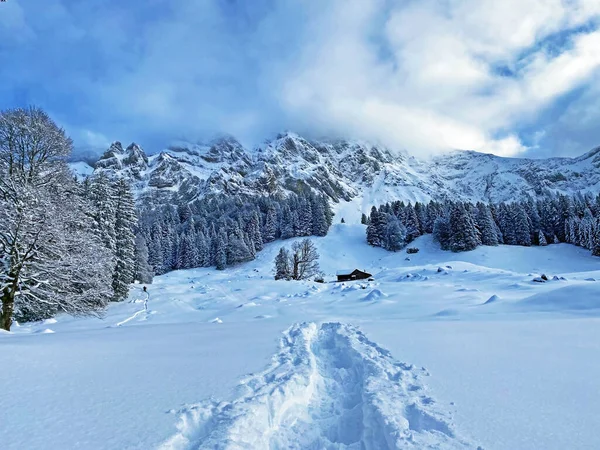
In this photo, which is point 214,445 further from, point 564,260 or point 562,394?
point 564,260

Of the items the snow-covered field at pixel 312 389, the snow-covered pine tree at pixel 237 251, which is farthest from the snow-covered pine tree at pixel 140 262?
the snow-covered field at pixel 312 389

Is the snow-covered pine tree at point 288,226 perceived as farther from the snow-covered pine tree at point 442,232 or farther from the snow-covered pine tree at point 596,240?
the snow-covered pine tree at point 596,240

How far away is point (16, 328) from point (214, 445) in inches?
529

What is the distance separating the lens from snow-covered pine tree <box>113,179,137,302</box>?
24266 mm

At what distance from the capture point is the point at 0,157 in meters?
11.3

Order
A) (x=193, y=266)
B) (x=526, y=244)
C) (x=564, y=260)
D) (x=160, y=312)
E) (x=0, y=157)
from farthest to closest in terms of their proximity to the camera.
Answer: (x=193, y=266) < (x=526, y=244) < (x=564, y=260) < (x=160, y=312) < (x=0, y=157)

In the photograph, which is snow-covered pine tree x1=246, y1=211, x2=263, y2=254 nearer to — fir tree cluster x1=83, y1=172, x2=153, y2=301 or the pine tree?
the pine tree

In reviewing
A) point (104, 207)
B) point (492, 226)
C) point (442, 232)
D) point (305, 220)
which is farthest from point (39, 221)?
point (305, 220)

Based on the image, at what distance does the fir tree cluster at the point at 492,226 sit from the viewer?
63.4 metres

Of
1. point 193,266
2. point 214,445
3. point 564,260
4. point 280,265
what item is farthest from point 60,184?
point 564,260

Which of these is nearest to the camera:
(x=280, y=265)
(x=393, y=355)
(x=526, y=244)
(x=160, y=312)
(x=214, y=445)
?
(x=214, y=445)

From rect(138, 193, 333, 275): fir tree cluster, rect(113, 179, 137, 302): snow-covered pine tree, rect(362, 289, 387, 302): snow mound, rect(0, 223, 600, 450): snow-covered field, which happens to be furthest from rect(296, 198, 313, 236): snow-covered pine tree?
rect(0, 223, 600, 450): snow-covered field

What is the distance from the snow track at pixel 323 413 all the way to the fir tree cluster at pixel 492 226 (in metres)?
66.0

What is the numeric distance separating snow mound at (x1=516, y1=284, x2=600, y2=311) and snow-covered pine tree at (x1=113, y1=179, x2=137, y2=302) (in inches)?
993
